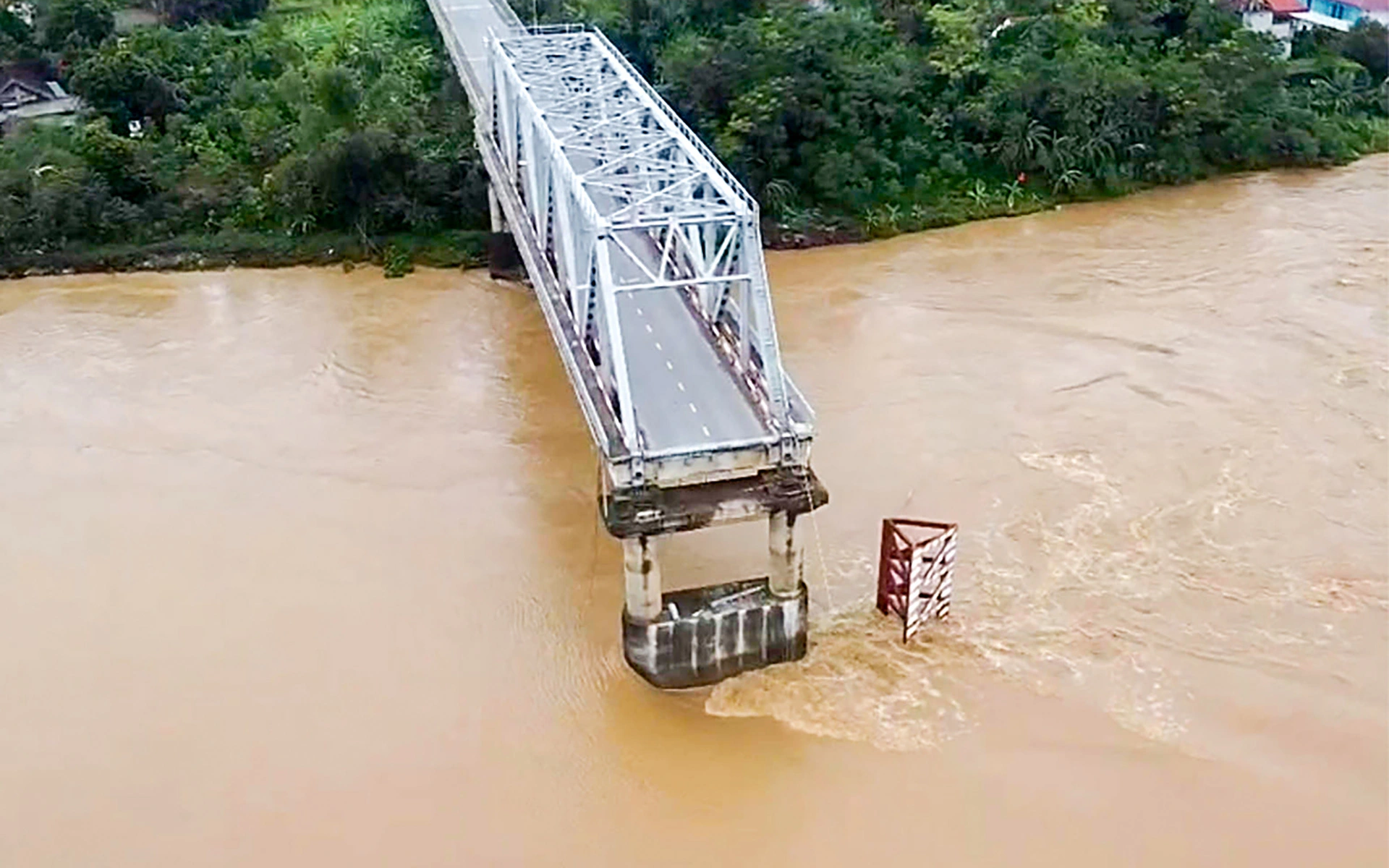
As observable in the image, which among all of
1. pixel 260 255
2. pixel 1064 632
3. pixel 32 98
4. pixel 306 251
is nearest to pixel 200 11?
pixel 32 98

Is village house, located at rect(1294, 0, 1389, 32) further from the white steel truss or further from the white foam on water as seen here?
the white foam on water

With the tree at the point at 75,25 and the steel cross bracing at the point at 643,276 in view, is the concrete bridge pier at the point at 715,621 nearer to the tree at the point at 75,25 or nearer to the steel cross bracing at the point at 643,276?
the steel cross bracing at the point at 643,276

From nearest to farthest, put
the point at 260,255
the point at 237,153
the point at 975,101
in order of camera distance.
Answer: the point at 260,255
the point at 237,153
the point at 975,101

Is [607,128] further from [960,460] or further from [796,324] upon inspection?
[960,460]

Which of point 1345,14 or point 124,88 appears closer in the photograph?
point 124,88

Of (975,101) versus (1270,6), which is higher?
(1270,6)

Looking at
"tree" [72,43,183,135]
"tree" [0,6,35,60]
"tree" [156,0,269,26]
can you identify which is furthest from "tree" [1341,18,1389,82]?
"tree" [0,6,35,60]

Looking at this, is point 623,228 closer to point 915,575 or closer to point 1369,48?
point 915,575
